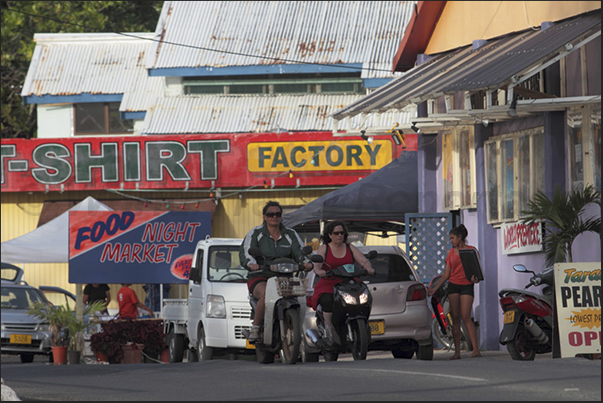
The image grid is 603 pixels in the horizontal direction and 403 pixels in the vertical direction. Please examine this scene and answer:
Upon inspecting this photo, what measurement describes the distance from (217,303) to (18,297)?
7.80 m

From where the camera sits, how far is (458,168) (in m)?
20.6

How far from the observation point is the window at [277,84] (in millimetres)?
33156

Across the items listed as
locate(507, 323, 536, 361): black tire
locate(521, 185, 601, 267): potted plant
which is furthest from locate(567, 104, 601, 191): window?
locate(507, 323, 536, 361): black tire

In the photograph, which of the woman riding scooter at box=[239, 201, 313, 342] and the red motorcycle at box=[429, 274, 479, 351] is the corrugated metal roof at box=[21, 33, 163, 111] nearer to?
the red motorcycle at box=[429, 274, 479, 351]

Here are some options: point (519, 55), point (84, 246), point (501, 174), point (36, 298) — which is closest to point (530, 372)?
point (519, 55)

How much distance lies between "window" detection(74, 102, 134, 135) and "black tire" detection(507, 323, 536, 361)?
22.6 meters

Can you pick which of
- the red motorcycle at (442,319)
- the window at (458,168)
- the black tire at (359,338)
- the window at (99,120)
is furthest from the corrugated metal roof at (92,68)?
the black tire at (359,338)

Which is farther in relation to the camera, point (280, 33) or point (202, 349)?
point (280, 33)

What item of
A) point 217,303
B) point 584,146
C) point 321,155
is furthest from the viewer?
point 321,155

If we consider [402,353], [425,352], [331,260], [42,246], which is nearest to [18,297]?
[42,246]

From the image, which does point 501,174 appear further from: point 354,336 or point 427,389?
point 427,389

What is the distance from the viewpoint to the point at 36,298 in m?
23.9

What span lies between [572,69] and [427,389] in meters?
7.80

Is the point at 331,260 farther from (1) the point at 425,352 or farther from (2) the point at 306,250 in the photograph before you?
(1) the point at 425,352
